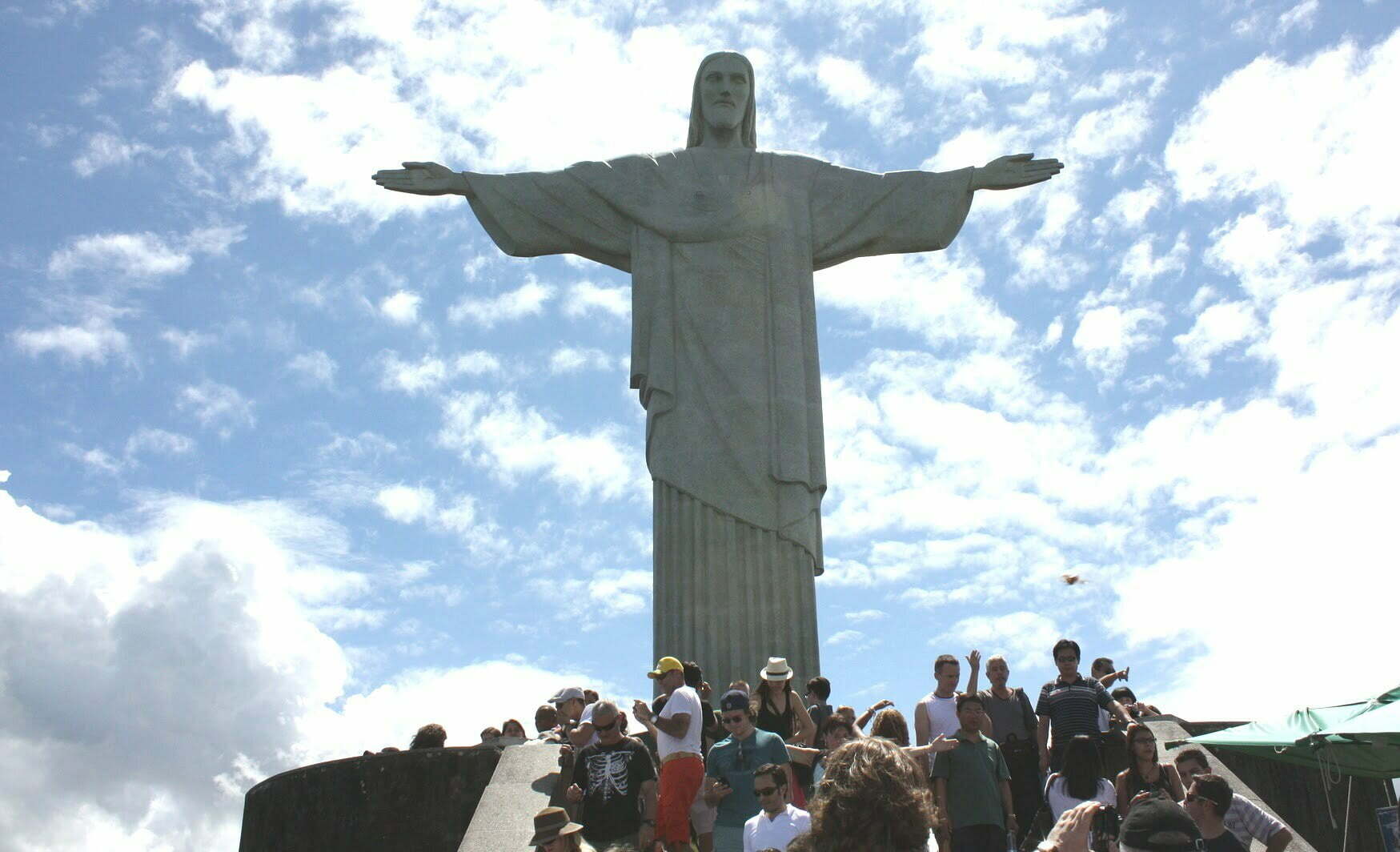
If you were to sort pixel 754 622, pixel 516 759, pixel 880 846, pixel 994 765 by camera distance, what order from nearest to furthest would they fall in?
pixel 880 846 < pixel 994 765 < pixel 516 759 < pixel 754 622

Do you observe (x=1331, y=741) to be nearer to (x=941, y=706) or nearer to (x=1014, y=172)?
(x=941, y=706)

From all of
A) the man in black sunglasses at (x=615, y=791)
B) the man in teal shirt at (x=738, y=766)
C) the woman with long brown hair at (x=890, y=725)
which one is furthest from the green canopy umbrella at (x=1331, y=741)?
the man in black sunglasses at (x=615, y=791)

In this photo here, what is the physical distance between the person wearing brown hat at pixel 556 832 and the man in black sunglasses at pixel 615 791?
4.75ft

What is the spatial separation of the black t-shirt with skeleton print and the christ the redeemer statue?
16.9 feet

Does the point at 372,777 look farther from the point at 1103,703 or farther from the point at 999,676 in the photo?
the point at 1103,703

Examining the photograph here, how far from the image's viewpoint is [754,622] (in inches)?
516

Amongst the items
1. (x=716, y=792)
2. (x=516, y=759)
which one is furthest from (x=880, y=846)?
(x=516, y=759)

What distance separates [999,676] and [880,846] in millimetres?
5750

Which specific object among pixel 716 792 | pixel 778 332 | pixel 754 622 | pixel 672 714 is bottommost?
pixel 716 792

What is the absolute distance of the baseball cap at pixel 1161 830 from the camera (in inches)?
165

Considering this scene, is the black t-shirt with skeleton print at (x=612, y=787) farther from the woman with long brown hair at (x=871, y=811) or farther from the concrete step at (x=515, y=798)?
the woman with long brown hair at (x=871, y=811)

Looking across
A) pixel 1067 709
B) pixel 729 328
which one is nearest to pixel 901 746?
pixel 1067 709

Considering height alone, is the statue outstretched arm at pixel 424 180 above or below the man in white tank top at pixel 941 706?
above

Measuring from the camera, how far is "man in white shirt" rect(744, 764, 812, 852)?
20.8 ft
